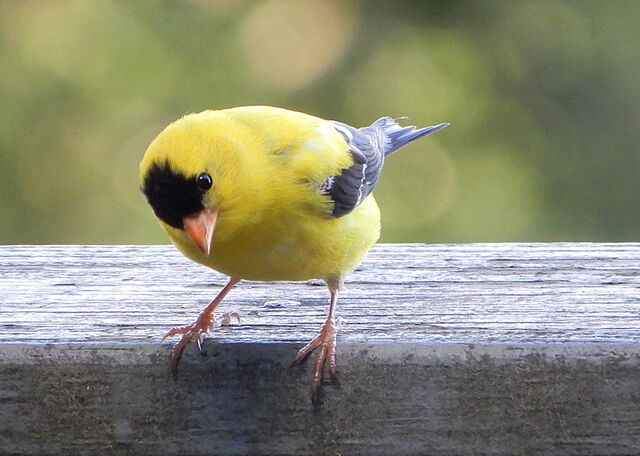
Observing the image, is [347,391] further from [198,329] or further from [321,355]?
[198,329]

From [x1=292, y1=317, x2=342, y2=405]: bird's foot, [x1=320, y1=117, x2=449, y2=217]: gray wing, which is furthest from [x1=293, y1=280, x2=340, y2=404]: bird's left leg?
[x1=320, y1=117, x2=449, y2=217]: gray wing

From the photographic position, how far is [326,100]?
17.6 ft

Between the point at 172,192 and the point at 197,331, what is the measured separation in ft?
1.50

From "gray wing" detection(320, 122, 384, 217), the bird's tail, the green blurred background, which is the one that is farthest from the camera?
the green blurred background

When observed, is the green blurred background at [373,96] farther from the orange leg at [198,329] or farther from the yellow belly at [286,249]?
the orange leg at [198,329]

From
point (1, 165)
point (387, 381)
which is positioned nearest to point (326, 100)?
point (1, 165)

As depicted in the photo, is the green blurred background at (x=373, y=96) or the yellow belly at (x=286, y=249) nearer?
the yellow belly at (x=286, y=249)

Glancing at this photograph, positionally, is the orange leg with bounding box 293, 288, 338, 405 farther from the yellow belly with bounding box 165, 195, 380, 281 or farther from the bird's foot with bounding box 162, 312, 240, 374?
the yellow belly with bounding box 165, 195, 380, 281

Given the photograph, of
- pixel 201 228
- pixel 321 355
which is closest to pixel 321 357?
pixel 321 355

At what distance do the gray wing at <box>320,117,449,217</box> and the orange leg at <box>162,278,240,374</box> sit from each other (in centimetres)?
52

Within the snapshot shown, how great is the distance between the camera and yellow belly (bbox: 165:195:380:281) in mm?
2641

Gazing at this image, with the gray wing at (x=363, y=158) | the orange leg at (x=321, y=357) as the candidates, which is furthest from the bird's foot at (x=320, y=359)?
the gray wing at (x=363, y=158)

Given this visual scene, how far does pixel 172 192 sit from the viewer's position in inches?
99.7

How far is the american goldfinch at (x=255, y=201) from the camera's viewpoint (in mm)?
2520
